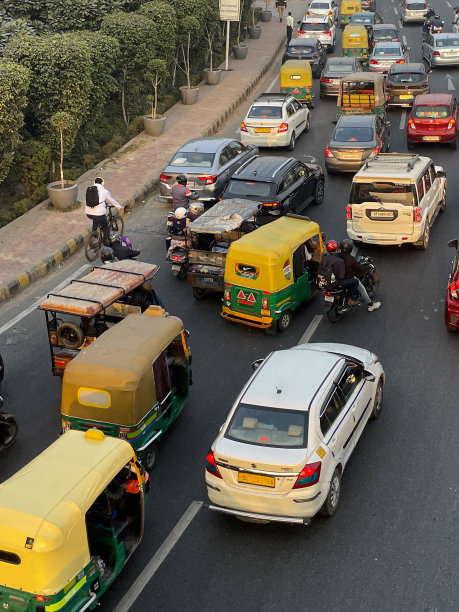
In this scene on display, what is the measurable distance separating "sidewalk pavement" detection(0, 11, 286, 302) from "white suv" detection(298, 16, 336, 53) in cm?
412

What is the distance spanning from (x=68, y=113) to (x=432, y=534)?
48.1 feet

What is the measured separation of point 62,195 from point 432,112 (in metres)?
11.1

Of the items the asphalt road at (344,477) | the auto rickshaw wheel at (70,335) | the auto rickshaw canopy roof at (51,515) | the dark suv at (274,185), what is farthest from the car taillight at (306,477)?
the dark suv at (274,185)

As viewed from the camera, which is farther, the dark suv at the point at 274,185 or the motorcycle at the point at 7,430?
the dark suv at the point at 274,185

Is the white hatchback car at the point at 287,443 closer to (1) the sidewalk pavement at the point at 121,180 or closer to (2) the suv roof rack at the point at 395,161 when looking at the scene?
(1) the sidewalk pavement at the point at 121,180

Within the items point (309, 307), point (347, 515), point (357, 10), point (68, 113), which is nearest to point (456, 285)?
point (309, 307)

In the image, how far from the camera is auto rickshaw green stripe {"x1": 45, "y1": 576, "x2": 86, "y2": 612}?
7.72 metres

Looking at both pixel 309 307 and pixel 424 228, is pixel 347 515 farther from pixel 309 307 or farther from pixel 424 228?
pixel 424 228

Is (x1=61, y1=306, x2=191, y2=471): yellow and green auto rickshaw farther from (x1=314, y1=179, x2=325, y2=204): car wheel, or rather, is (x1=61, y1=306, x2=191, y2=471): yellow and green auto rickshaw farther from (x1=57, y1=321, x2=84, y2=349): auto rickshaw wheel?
(x1=314, y1=179, x2=325, y2=204): car wheel

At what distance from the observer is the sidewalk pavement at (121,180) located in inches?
705

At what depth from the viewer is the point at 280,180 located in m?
18.8

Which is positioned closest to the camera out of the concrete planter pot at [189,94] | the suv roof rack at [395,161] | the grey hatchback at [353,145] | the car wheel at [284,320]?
the car wheel at [284,320]

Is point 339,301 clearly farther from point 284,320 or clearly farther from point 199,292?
point 199,292

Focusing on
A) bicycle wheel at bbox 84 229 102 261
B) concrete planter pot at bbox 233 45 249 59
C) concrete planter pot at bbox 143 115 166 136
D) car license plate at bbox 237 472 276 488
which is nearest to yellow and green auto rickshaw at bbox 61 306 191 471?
car license plate at bbox 237 472 276 488
